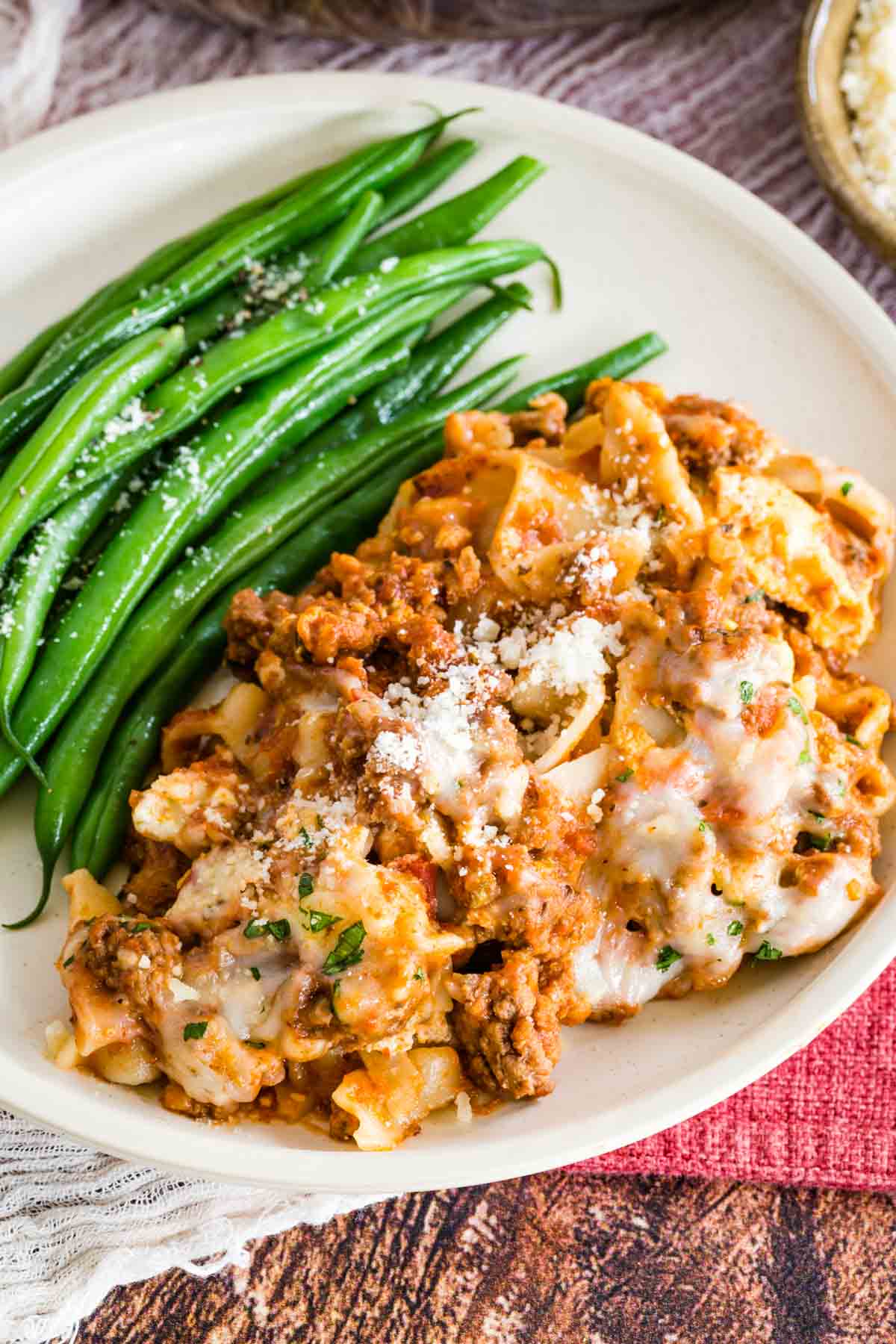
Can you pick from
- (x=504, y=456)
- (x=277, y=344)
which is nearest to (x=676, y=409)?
(x=504, y=456)

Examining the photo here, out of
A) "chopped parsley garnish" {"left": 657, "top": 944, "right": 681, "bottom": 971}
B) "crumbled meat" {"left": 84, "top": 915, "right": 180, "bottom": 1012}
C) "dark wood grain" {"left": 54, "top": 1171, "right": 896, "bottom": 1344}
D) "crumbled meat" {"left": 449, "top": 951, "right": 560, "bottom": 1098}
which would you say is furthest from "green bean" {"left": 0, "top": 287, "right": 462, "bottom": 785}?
"chopped parsley garnish" {"left": 657, "top": 944, "right": 681, "bottom": 971}

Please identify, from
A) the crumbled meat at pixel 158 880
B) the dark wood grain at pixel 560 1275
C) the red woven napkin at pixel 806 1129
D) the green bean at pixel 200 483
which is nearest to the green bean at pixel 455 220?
the green bean at pixel 200 483

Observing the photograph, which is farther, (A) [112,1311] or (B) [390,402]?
(B) [390,402]

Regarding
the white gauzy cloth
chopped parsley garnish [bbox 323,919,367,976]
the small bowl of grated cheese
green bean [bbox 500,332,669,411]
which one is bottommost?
the white gauzy cloth

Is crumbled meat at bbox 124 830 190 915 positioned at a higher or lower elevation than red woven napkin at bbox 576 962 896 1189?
higher

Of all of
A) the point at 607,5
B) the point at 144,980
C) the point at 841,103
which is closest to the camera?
the point at 144,980

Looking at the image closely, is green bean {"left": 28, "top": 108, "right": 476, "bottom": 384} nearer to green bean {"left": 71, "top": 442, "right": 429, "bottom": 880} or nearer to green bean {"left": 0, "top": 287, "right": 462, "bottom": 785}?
green bean {"left": 0, "top": 287, "right": 462, "bottom": 785}

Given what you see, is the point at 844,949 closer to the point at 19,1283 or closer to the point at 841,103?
the point at 19,1283
